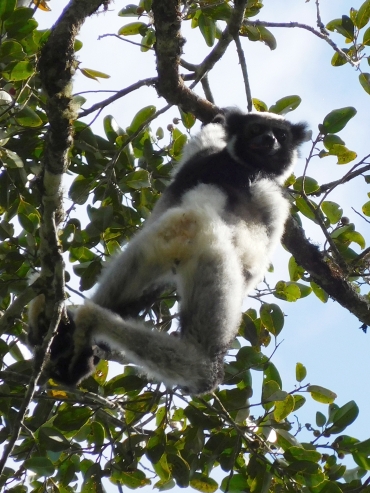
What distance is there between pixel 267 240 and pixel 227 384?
1091 mm

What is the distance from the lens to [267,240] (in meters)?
4.89

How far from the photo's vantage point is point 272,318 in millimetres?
4930

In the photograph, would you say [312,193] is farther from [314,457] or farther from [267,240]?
[314,457]

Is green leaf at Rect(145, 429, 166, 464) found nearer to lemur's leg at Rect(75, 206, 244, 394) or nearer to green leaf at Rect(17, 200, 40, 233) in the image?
lemur's leg at Rect(75, 206, 244, 394)

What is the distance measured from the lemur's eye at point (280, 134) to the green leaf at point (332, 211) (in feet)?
2.59

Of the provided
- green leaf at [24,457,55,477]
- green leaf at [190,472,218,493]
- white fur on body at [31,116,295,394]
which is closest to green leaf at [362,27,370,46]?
white fur on body at [31,116,295,394]

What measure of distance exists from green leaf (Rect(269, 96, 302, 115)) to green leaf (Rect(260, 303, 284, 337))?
174 cm

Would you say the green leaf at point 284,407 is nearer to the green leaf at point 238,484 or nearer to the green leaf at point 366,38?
the green leaf at point 238,484

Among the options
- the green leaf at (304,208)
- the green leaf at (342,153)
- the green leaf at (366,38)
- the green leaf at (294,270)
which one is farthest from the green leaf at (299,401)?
the green leaf at (366,38)

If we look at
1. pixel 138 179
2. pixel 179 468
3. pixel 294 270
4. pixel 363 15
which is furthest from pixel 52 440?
pixel 363 15

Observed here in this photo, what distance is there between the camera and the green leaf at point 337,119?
5.16m

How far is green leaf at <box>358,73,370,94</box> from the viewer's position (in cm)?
521

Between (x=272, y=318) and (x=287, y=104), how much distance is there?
1882mm

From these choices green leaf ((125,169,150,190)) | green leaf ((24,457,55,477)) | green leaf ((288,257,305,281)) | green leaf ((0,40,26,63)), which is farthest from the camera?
green leaf ((288,257,305,281))
